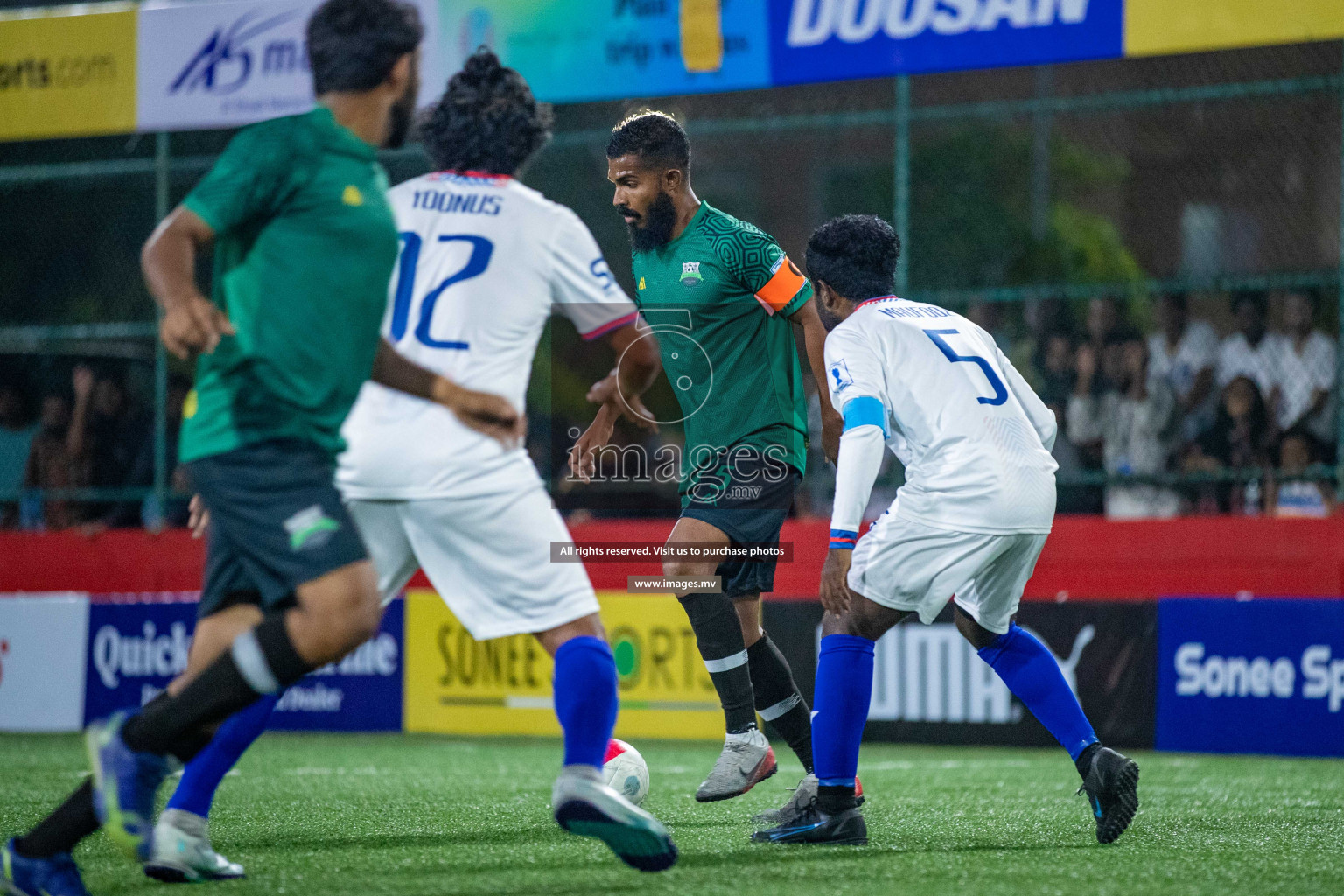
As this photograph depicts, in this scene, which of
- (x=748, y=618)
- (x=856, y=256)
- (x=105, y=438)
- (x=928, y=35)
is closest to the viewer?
(x=856, y=256)

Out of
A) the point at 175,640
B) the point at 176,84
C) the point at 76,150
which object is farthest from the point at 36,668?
the point at 76,150

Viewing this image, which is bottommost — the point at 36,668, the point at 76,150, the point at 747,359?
the point at 36,668

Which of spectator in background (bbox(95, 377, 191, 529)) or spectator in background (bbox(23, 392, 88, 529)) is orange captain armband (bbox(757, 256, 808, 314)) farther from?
spectator in background (bbox(23, 392, 88, 529))

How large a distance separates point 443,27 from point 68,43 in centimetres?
316

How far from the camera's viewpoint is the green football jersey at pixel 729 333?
5.78 meters

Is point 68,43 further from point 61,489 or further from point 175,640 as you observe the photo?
point 175,640

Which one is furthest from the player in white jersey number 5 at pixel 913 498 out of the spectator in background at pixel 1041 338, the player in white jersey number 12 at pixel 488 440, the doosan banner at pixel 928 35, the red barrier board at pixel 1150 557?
the doosan banner at pixel 928 35

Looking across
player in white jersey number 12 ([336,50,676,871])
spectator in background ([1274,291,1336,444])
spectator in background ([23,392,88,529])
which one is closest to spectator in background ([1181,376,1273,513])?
spectator in background ([1274,291,1336,444])

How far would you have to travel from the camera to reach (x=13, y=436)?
12070 mm

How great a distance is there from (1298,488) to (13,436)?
896 cm

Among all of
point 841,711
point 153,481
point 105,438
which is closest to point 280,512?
point 841,711

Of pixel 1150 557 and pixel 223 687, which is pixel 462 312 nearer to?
pixel 223 687

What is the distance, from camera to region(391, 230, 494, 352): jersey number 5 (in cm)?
424

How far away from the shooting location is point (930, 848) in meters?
4.88
